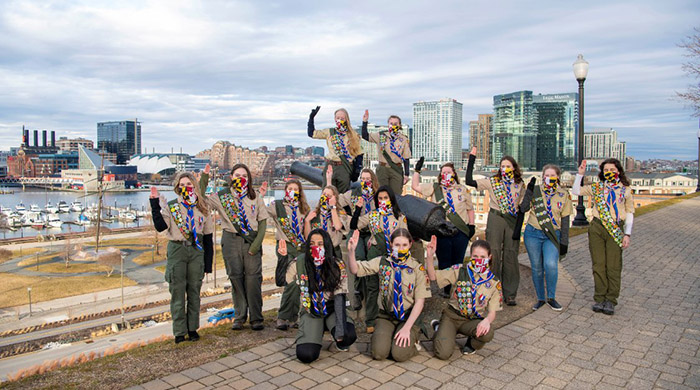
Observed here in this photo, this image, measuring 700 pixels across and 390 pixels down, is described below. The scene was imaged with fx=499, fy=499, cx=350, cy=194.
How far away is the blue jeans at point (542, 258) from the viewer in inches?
275

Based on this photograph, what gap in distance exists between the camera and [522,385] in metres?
4.59

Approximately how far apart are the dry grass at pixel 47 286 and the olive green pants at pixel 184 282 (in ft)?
98.0

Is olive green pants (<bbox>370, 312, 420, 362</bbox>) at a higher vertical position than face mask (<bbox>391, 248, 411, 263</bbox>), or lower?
lower

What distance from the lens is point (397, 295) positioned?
17.6ft

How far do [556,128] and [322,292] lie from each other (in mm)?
142266

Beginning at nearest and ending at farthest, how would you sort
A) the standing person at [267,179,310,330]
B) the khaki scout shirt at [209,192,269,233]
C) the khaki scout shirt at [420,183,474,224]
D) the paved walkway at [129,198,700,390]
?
1. the paved walkway at [129,198,700,390]
2. the khaki scout shirt at [209,192,269,233]
3. the standing person at [267,179,310,330]
4. the khaki scout shirt at [420,183,474,224]

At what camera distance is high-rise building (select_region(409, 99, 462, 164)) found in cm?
19025

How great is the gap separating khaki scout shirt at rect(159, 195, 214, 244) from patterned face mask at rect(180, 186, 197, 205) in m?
0.07

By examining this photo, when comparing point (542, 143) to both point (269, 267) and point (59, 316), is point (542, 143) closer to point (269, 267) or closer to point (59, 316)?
point (269, 267)

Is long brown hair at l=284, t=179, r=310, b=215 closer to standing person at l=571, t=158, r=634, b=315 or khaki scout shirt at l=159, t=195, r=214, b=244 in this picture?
khaki scout shirt at l=159, t=195, r=214, b=244

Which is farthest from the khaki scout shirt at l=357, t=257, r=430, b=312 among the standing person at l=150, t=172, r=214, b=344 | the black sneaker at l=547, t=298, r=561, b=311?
the black sneaker at l=547, t=298, r=561, b=311

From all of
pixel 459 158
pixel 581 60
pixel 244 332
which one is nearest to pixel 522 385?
pixel 244 332

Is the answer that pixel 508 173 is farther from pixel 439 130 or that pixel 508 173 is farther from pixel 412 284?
pixel 439 130

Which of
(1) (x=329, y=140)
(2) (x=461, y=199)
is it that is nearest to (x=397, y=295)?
(2) (x=461, y=199)
